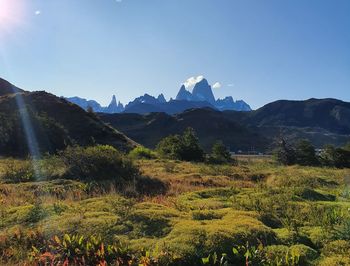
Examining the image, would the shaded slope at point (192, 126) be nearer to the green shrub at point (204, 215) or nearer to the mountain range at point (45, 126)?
the mountain range at point (45, 126)

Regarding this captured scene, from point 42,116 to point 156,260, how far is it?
4907 centimetres

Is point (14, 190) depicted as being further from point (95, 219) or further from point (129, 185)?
point (95, 219)

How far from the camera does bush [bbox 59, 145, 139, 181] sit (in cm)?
1895

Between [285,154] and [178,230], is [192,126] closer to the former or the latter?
[285,154]

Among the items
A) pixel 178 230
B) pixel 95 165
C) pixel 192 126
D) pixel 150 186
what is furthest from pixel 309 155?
pixel 192 126

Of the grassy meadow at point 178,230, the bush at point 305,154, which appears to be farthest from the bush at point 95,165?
the bush at point 305,154

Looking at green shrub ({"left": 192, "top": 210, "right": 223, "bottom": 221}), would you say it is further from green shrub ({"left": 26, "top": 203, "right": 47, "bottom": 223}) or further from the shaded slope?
the shaded slope

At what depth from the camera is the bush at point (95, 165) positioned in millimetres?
18953

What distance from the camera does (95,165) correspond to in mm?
19688

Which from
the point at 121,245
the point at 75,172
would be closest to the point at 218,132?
the point at 75,172

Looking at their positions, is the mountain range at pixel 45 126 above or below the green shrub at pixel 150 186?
above

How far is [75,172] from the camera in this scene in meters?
19.0

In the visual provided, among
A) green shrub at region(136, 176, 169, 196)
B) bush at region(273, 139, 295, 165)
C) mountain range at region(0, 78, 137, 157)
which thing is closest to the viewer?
green shrub at region(136, 176, 169, 196)

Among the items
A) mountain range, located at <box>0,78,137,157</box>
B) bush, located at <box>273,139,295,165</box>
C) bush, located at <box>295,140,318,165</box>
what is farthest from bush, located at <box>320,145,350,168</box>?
mountain range, located at <box>0,78,137,157</box>
